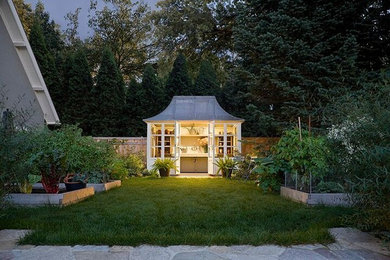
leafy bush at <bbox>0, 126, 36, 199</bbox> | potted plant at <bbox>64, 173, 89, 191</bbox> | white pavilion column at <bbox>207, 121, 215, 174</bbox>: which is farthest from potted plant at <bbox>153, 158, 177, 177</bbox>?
leafy bush at <bbox>0, 126, 36, 199</bbox>

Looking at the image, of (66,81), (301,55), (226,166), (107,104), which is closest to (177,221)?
(301,55)

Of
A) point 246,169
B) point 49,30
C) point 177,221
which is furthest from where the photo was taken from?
point 49,30

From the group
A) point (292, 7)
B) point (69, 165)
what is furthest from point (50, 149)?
point (292, 7)

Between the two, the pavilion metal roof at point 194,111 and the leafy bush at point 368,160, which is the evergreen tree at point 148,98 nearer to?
the pavilion metal roof at point 194,111

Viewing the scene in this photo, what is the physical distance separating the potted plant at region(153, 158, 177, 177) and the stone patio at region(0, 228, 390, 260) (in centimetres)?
762

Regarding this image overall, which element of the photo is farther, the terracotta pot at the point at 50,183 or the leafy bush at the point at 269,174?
the leafy bush at the point at 269,174

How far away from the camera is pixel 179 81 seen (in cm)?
1443

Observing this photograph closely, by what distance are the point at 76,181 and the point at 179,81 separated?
8.59 meters

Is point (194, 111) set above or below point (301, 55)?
below

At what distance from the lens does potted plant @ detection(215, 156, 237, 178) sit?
34.7 ft

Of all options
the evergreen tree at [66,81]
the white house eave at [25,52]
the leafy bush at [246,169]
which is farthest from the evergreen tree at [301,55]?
the evergreen tree at [66,81]

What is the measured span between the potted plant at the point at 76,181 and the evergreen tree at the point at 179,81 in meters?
7.97

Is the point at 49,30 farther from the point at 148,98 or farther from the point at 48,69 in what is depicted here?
the point at 148,98

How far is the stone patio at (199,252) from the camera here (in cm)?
276
